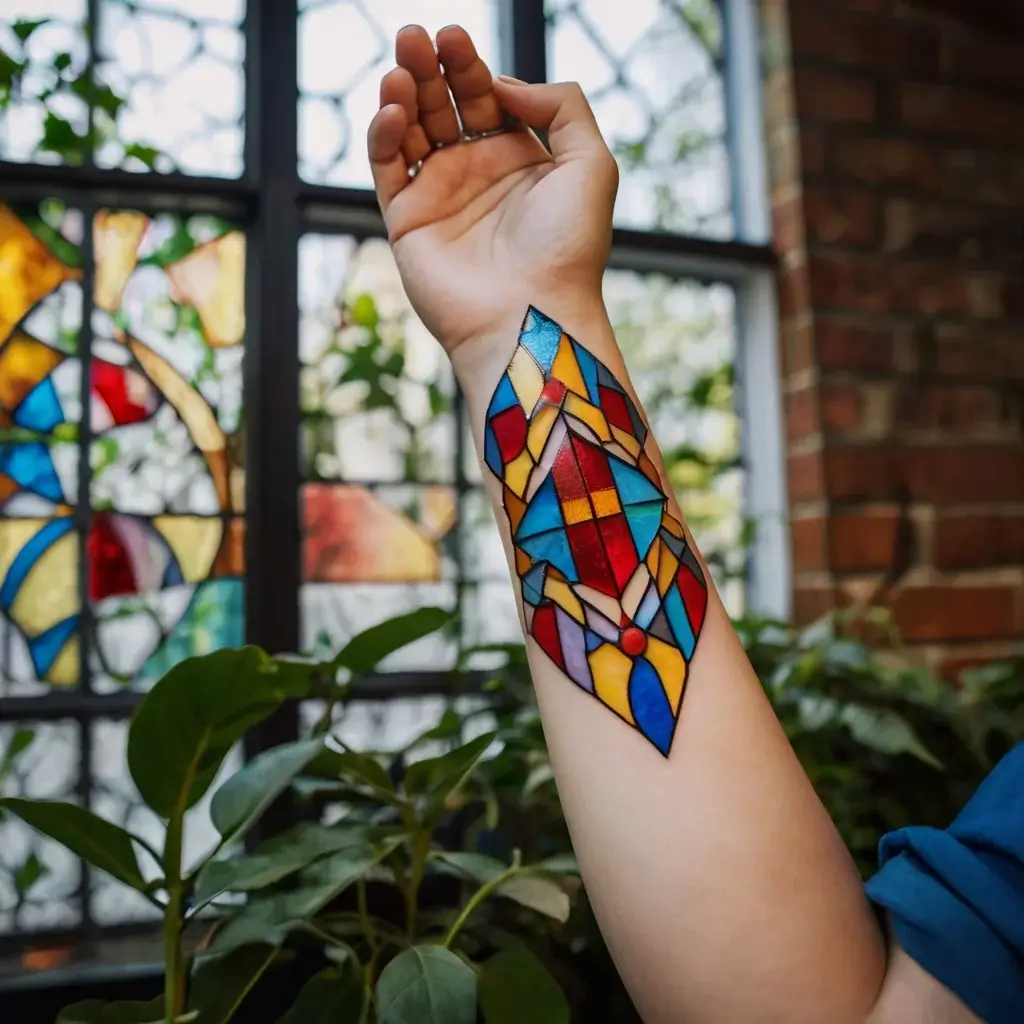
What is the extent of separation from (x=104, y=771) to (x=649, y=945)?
2.98ft

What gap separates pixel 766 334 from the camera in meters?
1.47

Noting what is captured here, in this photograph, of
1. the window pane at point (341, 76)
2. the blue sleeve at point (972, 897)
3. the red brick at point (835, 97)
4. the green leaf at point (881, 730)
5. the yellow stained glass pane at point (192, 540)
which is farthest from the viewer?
the red brick at point (835, 97)

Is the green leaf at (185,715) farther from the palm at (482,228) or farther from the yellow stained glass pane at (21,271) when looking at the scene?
the yellow stained glass pane at (21,271)

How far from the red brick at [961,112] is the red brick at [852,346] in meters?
0.35

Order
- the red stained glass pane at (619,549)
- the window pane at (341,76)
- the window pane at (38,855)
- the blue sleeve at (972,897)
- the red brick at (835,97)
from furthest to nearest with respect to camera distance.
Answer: the red brick at (835,97), the window pane at (341,76), the window pane at (38,855), the red stained glass pane at (619,549), the blue sleeve at (972,897)

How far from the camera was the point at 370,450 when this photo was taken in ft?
4.27

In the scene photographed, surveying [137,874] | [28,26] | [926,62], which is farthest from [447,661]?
[926,62]

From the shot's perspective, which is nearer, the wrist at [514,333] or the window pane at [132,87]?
the wrist at [514,333]

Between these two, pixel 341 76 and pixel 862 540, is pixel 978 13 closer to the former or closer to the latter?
pixel 862 540

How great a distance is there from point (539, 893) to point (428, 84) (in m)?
0.59

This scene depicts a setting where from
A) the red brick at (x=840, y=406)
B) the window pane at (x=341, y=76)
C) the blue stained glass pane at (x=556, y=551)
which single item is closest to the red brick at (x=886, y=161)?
the red brick at (x=840, y=406)

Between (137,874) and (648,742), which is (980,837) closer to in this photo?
(648,742)

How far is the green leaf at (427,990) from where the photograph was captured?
23.1 inches

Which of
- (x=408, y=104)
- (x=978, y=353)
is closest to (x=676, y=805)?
(x=408, y=104)
